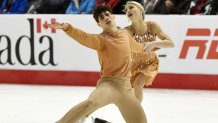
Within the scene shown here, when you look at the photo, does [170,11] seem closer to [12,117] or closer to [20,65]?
[20,65]

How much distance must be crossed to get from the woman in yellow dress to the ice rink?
45 cm

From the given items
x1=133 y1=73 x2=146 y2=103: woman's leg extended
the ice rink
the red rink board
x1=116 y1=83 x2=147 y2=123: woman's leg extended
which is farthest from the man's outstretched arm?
the red rink board

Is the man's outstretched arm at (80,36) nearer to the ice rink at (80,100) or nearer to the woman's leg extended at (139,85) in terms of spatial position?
the woman's leg extended at (139,85)

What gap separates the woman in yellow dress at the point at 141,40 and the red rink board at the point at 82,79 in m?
2.23

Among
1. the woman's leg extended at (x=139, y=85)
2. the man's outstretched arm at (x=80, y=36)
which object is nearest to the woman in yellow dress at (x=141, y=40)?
the woman's leg extended at (x=139, y=85)

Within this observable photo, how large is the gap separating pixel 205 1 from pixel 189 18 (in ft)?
1.96

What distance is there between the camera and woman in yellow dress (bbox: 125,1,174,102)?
4563 mm

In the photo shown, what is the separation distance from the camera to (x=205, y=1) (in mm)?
7500

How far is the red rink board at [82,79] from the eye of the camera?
7141 millimetres

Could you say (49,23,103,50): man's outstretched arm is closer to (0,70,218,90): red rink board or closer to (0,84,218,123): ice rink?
(0,84,218,123): ice rink

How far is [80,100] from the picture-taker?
6.09 meters

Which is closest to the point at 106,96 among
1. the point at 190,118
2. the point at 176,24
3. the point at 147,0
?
the point at 190,118

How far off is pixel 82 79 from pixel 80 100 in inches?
53.3

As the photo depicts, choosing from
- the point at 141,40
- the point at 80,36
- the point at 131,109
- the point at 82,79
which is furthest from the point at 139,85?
the point at 82,79
